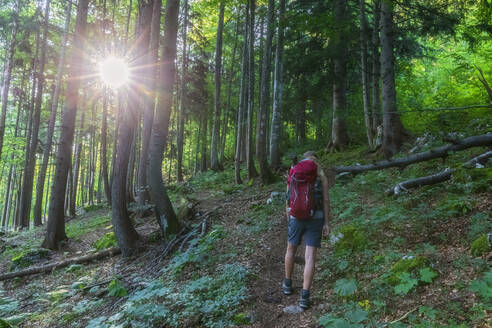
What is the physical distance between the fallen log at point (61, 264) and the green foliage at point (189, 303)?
3237 mm

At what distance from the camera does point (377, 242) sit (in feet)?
15.0

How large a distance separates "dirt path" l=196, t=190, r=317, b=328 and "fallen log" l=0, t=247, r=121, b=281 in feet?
10.3

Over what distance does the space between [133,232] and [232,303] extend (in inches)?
178

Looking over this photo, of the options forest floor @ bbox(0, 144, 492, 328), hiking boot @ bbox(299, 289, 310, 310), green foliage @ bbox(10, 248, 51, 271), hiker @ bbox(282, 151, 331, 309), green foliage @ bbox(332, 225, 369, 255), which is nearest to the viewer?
forest floor @ bbox(0, 144, 492, 328)

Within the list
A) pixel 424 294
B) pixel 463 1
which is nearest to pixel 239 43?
pixel 463 1

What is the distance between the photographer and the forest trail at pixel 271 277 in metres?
3.58

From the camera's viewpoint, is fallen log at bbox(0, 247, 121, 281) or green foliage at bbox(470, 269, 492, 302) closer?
green foliage at bbox(470, 269, 492, 302)

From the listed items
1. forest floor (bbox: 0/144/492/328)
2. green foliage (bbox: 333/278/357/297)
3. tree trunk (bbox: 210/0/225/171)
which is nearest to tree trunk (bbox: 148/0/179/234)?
forest floor (bbox: 0/144/492/328)

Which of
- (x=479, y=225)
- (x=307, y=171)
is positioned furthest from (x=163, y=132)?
(x=479, y=225)

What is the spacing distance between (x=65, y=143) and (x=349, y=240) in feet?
29.9

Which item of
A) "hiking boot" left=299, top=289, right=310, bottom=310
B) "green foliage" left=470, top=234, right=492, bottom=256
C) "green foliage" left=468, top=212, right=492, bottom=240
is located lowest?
"hiking boot" left=299, top=289, right=310, bottom=310

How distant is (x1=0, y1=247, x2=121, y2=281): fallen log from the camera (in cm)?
742

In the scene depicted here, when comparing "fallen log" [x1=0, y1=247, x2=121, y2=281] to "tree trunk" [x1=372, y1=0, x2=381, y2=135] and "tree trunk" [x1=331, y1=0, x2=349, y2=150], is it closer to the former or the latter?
"tree trunk" [x1=331, y1=0, x2=349, y2=150]

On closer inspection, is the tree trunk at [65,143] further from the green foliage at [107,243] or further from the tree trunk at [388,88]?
the tree trunk at [388,88]
